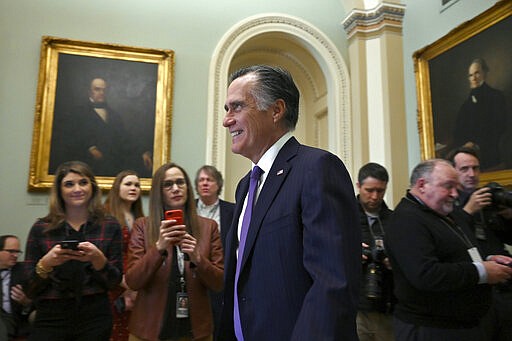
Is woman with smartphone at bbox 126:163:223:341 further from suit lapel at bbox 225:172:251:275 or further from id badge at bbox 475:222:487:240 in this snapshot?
id badge at bbox 475:222:487:240

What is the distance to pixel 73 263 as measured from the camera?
9.83 feet

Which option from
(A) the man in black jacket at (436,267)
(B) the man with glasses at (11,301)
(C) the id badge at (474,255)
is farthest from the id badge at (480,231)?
(B) the man with glasses at (11,301)

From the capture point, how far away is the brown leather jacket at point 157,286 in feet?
9.95

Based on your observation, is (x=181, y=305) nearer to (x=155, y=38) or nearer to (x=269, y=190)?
(x=269, y=190)

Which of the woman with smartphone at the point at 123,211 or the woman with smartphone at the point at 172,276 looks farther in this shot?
the woman with smartphone at the point at 123,211

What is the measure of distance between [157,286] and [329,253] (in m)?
1.92

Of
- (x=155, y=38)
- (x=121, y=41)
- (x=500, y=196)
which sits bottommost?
(x=500, y=196)

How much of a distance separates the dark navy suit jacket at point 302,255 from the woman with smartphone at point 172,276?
118cm

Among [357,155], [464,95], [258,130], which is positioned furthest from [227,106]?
[357,155]

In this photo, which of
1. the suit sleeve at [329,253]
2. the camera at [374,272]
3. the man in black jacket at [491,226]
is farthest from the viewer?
Result: the camera at [374,272]

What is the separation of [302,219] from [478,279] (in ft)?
5.18

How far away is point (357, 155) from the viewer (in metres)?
7.69

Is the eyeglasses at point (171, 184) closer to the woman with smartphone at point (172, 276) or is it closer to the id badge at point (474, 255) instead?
the woman with smartphone at point (172, 276)

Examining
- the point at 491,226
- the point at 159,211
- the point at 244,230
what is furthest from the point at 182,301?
the point at 491,226
